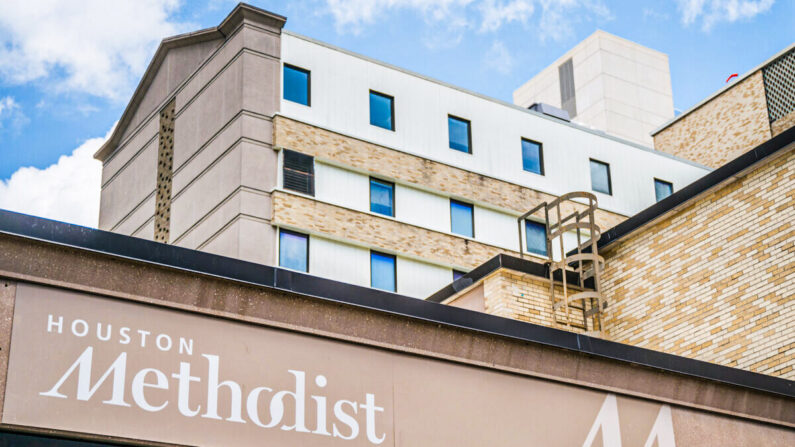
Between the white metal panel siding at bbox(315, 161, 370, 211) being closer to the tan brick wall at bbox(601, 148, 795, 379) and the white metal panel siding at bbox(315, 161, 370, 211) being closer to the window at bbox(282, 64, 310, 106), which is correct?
the window at bbox(282, 64, 310, 106)

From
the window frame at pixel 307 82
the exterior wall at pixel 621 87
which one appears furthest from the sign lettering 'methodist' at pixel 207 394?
the exterior wall at pixel 621 87

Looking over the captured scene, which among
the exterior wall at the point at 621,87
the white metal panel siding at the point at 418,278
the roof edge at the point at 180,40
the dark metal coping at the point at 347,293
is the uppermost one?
the exterior wall at the point at 621,87

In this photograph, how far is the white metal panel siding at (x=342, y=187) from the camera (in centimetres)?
3291

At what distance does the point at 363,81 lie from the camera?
34969 mm

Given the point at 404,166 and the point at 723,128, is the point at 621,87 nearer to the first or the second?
the point at 723,128

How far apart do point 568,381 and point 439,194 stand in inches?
943

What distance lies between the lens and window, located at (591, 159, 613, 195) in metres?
39.5

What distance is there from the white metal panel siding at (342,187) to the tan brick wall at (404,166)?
345mm

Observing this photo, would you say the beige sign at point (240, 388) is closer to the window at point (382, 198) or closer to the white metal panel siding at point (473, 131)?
the window at point (382, 198)

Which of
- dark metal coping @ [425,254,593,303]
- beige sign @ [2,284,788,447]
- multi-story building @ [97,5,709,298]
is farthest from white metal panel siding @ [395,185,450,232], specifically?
beige sign @ [2,284,788,447]

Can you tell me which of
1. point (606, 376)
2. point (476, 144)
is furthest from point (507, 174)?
point (606, 376)

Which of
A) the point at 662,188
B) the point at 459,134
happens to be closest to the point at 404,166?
the point at 459,134

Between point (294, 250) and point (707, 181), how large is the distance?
15993mm

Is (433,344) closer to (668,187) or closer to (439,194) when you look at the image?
(439,194)
